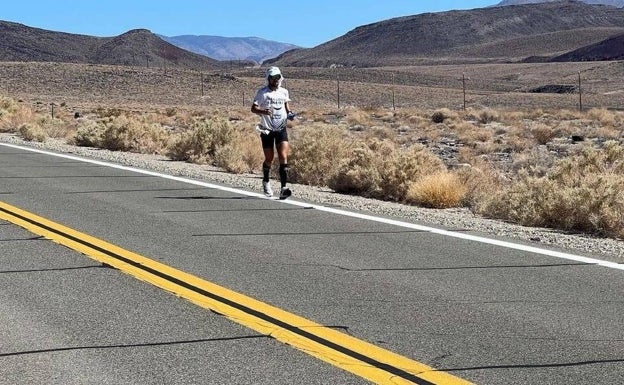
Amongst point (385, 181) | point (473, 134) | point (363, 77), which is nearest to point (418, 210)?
point (385, 181)

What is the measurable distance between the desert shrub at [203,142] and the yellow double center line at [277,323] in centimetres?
1137

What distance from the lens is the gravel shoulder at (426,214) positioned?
30.0 feet

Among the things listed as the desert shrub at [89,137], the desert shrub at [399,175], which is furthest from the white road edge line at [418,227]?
the desert shrub at [89,137]

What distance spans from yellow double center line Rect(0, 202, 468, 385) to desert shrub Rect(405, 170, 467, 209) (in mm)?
5471

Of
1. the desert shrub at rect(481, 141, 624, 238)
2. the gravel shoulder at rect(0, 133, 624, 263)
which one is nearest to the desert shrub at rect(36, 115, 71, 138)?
the gravel shoulder at rect(0, 133, 624, 263)

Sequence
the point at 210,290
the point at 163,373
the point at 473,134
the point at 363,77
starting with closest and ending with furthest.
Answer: the point at 163,373
the point at 210,290
the point at 473,134
the point at 363,77

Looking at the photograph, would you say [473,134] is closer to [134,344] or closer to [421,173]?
[421,173]

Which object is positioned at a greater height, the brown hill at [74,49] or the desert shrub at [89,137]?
the brown hill at [74,49]

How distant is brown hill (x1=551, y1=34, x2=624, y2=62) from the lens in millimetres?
144875

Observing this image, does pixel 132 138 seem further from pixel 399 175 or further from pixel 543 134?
pixel 543 134

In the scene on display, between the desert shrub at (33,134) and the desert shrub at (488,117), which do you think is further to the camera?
the desert shrub at (488,117)

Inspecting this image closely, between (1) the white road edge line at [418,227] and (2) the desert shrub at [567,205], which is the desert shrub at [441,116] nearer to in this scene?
(1) the white road edge line at [418,227]

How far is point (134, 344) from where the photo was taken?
5.66 metres

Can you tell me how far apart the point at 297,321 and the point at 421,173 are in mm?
8540
